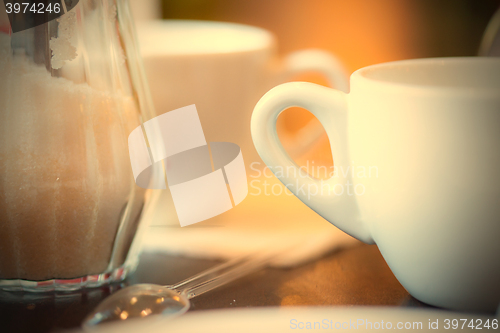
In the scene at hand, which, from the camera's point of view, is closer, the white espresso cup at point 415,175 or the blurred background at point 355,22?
the white espresso cup at point 415,175

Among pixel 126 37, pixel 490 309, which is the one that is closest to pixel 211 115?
pixel 126 37

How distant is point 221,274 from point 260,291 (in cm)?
3

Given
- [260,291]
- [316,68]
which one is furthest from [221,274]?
[316,68]

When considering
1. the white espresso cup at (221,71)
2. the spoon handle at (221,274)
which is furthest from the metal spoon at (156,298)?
the white espresso cup at (221,71)

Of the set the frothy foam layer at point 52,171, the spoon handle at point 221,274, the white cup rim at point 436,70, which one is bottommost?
the spoon handle at point 221,274

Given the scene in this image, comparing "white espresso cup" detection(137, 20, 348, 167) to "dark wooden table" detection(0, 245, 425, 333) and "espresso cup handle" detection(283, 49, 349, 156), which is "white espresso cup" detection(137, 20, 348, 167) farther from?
"dark wooden table" detection(0, 245, 425, 333)

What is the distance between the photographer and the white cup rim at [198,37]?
10.9 inches

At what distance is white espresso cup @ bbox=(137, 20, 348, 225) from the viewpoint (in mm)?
270

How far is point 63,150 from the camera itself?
0.19 meters

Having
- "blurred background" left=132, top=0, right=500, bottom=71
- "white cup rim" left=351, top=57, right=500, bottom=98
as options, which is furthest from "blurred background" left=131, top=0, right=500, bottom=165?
"white cup rim" left=351, top=57, right=500, bottom=98

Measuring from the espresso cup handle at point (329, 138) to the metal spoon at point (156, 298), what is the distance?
0.06m

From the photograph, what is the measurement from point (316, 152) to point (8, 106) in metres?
0.22

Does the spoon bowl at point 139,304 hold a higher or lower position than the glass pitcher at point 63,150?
lower

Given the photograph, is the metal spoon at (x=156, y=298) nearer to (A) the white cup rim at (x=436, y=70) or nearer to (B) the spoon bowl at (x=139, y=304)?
(B) the spoon bowl at (x=139, y=304)
